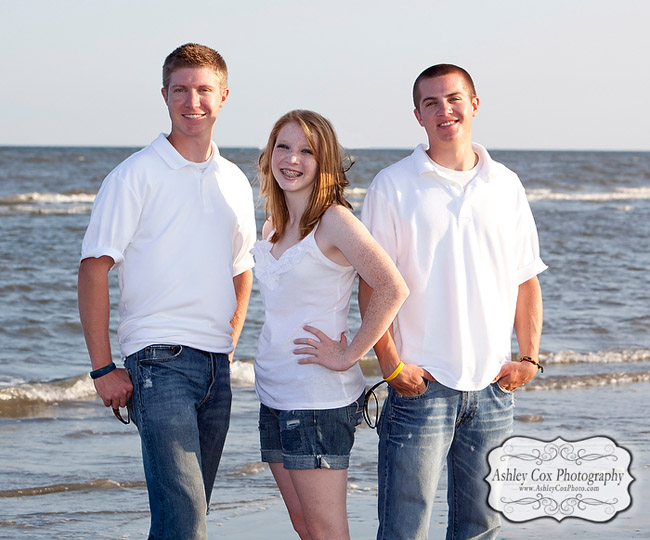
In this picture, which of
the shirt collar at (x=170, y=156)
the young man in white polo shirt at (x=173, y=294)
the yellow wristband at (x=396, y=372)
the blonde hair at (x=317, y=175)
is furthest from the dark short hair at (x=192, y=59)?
the yellow wristband at (x=396, y=372)

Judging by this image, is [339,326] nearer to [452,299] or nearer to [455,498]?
[452,299]

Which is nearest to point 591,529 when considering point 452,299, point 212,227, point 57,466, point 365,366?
point 452,299

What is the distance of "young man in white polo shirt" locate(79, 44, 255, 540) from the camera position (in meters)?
2.95

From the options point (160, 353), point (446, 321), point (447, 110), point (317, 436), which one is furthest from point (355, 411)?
point (447, 110)

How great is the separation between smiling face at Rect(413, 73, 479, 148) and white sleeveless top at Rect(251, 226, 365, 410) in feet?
1.80

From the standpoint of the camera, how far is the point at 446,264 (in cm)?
294

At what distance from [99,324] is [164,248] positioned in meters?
0.34

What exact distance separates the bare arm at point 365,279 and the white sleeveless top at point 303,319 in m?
0.04

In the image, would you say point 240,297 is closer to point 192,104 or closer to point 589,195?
point 192,104

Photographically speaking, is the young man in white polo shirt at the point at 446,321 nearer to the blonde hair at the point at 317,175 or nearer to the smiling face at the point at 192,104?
the blonde hair at the point at 317,175

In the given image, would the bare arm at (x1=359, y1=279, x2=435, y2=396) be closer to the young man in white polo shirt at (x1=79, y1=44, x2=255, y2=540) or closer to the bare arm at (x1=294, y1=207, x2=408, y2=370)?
the bare arm at (x1=294, y1=207, x2=408, y2=370)

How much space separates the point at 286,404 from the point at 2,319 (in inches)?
267

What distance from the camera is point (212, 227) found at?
3156 millimetres

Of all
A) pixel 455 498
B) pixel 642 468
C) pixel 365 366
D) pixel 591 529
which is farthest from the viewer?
pixel 365 366
